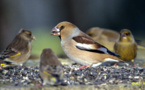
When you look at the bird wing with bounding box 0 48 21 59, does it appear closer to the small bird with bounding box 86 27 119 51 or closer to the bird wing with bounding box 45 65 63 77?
the bird wing with bounding box 45 65 63 77

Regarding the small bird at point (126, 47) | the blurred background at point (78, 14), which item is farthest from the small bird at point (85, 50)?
the blurred background at point (78, 14)

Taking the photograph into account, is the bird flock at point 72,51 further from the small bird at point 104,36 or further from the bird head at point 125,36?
the small bird at point 104,36

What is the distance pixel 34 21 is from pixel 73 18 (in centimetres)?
462

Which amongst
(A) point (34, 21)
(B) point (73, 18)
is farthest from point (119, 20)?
(A) point (34, 21)

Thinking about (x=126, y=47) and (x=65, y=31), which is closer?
(x=65, y=31)

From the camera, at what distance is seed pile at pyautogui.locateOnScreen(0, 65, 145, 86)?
4.17 m

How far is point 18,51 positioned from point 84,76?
210 cm

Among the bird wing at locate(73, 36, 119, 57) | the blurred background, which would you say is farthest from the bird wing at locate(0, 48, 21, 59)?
the blurred background

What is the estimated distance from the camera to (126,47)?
22.8ft

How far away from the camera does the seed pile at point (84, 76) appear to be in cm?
417

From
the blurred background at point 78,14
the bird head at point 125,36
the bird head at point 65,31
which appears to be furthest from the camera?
the blurred background at point 78,14

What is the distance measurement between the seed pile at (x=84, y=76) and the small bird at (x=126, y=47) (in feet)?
5.65

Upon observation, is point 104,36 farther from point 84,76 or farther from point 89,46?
point 84,76

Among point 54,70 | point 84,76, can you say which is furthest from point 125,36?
point 54,70
